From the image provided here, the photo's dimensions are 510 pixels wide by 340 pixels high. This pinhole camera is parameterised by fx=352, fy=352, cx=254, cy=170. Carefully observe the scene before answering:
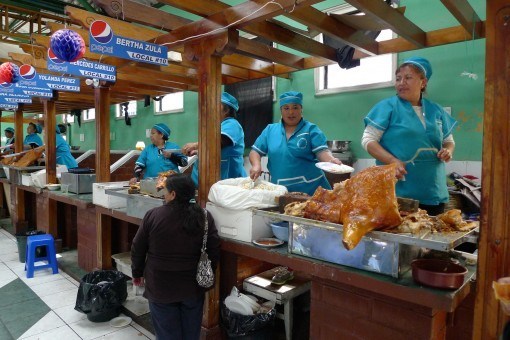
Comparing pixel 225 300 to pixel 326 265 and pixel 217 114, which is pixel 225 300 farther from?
pixel 217 114

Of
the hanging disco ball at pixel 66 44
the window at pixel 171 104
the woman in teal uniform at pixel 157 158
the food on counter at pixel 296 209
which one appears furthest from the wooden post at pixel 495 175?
the window at pixel 171 104

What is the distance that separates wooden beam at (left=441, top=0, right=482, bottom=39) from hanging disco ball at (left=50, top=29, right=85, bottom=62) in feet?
9.45

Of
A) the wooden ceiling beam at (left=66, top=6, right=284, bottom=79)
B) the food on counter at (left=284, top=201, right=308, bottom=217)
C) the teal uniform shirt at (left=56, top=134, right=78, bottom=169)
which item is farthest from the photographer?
the teal uniform shirt at (left=56, top=134, right=78, bottom=169)

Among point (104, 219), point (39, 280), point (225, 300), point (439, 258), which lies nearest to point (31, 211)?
point (39, 280)

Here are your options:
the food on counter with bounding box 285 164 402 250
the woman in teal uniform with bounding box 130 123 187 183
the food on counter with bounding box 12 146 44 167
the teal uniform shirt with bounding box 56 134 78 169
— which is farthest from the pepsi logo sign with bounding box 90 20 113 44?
the food on counter with bounding box 12 146 44 167

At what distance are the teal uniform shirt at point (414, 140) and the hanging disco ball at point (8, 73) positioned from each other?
432 cm

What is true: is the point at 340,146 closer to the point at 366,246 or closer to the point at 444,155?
the point at 444,155

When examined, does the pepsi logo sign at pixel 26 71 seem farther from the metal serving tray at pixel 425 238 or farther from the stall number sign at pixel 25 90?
the metal serving tray at pixel 425 238

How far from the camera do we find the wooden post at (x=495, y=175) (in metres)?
1.57

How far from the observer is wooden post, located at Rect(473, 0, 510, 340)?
1566mm

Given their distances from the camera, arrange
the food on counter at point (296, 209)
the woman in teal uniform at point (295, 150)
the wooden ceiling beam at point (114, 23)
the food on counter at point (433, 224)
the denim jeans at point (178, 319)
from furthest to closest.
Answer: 1. the woman in teal uniform at point (295, 150)
2. the wooden ceiling beam at point (114, 23)
3. the denim jeans at point (178, 319)
4. the food on counter at point (296, 209)
5. the food on counter at point (433, 224)

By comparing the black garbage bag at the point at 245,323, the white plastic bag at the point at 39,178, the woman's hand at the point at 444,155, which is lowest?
the black garbage bag at the point at 245,323

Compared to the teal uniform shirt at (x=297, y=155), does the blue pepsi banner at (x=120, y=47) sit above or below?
above

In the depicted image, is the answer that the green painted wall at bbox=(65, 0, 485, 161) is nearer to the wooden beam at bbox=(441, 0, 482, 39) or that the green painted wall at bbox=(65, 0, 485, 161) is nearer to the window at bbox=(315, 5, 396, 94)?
the window at bbox=(315, 5, 396, 94)
